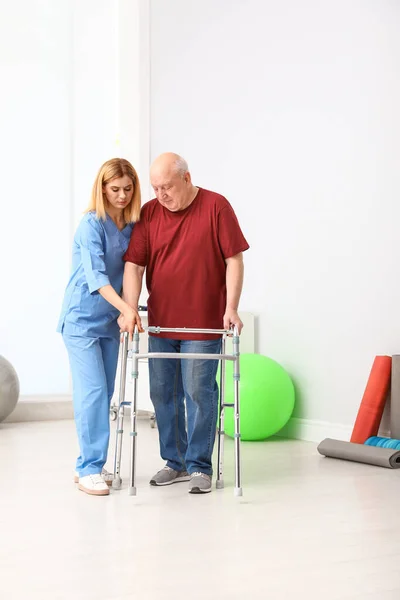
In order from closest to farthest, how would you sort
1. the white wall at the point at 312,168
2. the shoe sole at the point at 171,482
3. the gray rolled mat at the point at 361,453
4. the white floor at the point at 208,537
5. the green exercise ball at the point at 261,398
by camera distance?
the white floor at the point at 208,537
the shoe sole at the point at 171,482
the gray rolled mat at the point at 361,453
the white wall at the point at 312,168
the green exercise ball at the point at 261,398

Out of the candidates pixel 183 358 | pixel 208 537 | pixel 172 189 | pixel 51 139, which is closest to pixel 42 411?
pixel 51 139

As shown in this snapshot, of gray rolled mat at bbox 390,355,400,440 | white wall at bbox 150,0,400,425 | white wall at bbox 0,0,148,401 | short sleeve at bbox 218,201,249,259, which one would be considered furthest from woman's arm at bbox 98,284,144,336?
white wall at bbox 0,0,148,401

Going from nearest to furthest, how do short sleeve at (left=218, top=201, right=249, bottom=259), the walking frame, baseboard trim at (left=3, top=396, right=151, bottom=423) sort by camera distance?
the walking frame → short sleeve at (left=218, top=201, right=249, bottom=259) → baseboard trim at (left=3, top=396, right=151, bottom=423)

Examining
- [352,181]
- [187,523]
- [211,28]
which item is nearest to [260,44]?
[211,28]

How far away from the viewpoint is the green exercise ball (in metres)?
4.75

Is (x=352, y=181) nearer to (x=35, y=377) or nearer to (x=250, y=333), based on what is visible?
(x=250, y=333)

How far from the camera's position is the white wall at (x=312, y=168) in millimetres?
4531

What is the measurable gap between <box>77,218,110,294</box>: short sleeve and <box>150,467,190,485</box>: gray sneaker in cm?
81

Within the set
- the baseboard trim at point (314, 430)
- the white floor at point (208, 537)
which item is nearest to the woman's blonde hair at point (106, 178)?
the white floor at point (208, 537)

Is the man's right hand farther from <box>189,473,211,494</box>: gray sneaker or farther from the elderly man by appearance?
<box>189,473,211,494</box>: gray sneaker

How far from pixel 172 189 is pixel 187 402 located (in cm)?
85

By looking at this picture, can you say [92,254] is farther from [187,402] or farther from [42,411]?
[42,411]

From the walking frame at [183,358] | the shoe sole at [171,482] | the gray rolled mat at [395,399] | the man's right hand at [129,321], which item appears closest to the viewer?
the walking frame at [183,358]

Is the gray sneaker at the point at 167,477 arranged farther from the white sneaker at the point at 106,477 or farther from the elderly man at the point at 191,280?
the white sneaker at the point at 106,477
